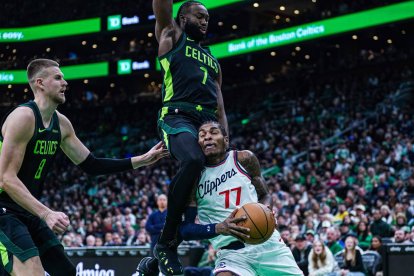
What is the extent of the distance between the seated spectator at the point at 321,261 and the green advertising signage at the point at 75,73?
88.7 feet

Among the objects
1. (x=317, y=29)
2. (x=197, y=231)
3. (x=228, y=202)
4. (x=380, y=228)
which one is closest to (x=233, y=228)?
(x=197, y=231)

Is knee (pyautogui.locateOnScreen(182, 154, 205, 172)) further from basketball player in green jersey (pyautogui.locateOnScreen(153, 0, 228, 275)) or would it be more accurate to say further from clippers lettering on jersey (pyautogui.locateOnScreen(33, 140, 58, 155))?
clippers lettering on jersey (pyautogui.locateOnScreen(33, 140, 58, 155))

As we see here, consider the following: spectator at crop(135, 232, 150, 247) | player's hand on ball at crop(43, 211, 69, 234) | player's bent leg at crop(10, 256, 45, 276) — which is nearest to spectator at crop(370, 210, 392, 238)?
spectator at crop(135, 232, 150, 247)

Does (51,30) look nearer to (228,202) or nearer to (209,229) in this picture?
(228,202)

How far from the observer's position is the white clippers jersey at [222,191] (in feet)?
20.6

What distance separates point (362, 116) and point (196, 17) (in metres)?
20.2

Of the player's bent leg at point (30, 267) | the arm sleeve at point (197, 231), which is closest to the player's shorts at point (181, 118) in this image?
the arm sleeve at point (197, 231)

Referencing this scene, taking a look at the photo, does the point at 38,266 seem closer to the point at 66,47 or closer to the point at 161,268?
the point at 161,268

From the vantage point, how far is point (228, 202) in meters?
6.32

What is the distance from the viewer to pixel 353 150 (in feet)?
75.0

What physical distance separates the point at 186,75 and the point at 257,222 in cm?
155

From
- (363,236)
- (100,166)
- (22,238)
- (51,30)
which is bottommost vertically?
(22,238)

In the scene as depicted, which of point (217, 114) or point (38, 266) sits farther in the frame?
point (217, 114)

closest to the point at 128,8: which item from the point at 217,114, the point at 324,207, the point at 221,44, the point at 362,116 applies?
the point at 221,44
